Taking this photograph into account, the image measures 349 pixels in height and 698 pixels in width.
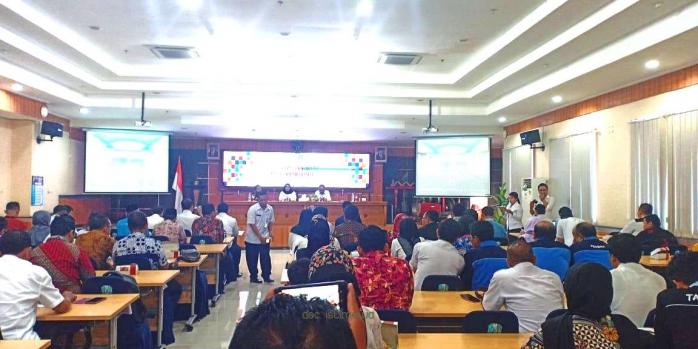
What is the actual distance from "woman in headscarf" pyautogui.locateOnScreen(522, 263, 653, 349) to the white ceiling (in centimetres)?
383

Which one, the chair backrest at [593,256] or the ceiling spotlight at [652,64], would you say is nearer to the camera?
the chair backrest at [593,256]

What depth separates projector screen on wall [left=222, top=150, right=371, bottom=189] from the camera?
15.1m

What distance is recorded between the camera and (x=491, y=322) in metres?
3.18

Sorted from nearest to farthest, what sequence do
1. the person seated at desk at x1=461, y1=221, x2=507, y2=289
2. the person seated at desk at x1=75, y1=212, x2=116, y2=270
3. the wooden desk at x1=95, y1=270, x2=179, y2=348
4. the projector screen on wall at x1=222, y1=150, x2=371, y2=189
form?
Result: 1. the wooden desk at x1=95, y1=270, x2=179, y2=348
2. the person seated at desk at x1=461, y1=221, x2=507, y2=289
3. the person seated at desk at x1=75, y1=212, x2=116, y2=270
4. the projector screen on wall at x1=222, y1=150, x2=371, y2=189

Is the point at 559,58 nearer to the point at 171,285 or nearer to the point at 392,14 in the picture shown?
the point at 392,14

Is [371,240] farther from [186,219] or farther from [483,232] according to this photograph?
[186,219]

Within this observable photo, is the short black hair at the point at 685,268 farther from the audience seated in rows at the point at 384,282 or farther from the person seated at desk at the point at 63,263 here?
the person seated at desk at the point at 63,263

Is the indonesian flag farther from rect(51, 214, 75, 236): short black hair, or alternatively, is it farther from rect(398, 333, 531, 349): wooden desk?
rect(398, 333, 531, 349): wooden desk

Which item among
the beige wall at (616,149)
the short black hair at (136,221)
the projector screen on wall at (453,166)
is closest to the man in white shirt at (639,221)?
the beige wall at (616,149)

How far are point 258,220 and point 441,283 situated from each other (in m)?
5.24

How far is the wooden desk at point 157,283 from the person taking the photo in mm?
4766

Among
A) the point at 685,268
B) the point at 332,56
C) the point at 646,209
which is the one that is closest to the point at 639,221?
the point at 646,209

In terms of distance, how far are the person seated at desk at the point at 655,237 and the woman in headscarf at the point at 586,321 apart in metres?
4.70

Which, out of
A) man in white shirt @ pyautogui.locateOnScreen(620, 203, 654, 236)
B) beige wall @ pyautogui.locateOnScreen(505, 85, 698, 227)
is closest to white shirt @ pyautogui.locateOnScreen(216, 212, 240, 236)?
man in white shirt @ pyautogui.locateOnScreen(620, 203, 654, 236)
